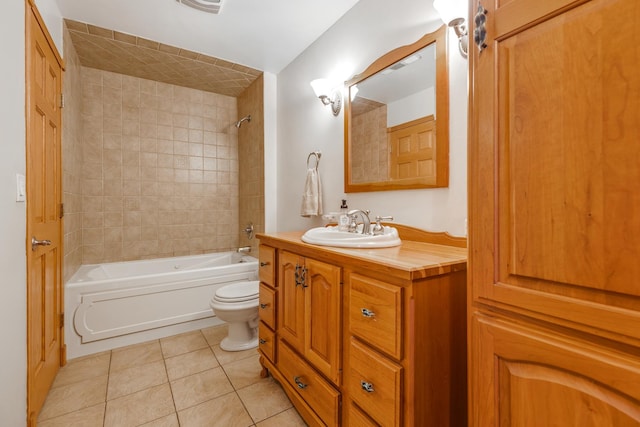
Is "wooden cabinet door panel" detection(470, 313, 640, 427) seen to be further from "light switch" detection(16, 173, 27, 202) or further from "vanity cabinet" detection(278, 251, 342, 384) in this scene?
"light switch" detection(16, 173, 27, 202)

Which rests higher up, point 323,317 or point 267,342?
point 323,317

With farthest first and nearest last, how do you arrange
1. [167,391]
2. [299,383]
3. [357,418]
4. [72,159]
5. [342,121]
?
1. [72,159]
2. [342,121]
3. [167,391]
4. [299,383]
5. [357,418]

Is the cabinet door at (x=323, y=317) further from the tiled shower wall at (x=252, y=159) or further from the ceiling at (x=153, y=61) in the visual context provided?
the ceiling at (x=153, y=61)

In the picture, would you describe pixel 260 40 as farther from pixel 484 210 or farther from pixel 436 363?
pixel 436 363

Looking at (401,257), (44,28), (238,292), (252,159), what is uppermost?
(44,28)

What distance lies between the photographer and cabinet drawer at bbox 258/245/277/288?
1.68 meters

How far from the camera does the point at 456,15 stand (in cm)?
127

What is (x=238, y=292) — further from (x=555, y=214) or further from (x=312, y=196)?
(x=555, y=214)

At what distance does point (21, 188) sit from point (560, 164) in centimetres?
187

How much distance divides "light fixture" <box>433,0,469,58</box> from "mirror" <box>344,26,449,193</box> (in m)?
0.09

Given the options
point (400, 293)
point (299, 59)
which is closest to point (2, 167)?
point (400, 293)

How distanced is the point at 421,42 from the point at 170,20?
5.94 ft

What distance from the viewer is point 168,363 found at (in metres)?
2.03

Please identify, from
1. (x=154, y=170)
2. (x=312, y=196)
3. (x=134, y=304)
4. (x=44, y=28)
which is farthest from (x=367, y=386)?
(x=154, y=170)
